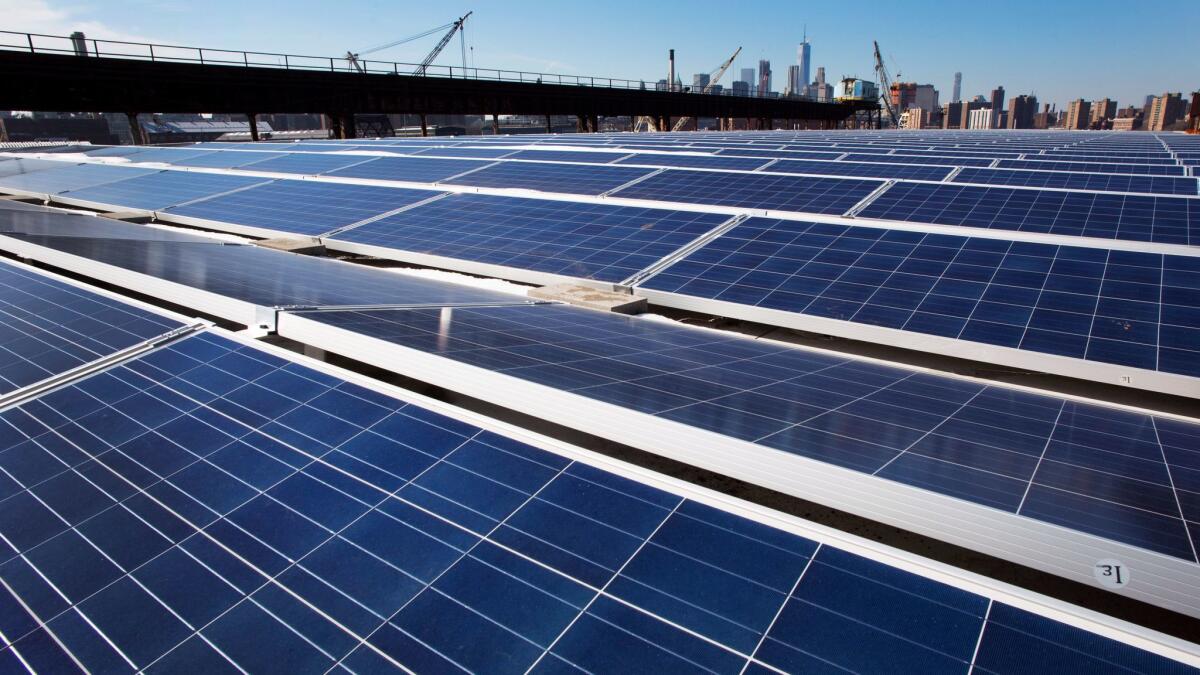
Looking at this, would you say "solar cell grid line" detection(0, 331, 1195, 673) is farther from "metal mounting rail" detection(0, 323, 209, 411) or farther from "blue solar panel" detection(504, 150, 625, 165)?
"blue solar panel" detection(504, 150, 625, 165)

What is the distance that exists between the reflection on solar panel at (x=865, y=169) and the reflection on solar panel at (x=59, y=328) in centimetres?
1967

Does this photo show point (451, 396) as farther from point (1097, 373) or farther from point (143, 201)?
point (143, 201)

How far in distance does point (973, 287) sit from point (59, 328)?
13.9 m

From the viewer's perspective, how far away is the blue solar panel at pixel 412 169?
82.9ft

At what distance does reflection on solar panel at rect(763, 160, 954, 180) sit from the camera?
22.0 metres

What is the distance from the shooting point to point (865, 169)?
23547mm

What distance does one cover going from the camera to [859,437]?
626 cm

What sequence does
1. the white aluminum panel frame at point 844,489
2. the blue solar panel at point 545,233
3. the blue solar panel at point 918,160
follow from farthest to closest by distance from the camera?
the blue solar panel at point 918,160 < the blue solar panel at point 545,233 < the white aluminum panel frame at point 844,489

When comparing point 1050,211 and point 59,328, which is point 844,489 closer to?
point 59,328

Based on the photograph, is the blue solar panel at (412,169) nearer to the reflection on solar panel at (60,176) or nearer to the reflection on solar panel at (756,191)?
the reflection on solar panel at (756,191)

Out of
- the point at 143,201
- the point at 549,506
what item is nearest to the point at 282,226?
the point at 143,201

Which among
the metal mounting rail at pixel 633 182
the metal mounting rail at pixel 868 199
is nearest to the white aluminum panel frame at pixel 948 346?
the metal mounting rail at pixel 868 199

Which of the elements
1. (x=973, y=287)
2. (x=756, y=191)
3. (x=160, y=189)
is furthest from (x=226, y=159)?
(x=973, y=287)

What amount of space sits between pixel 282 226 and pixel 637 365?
15.6 metres
